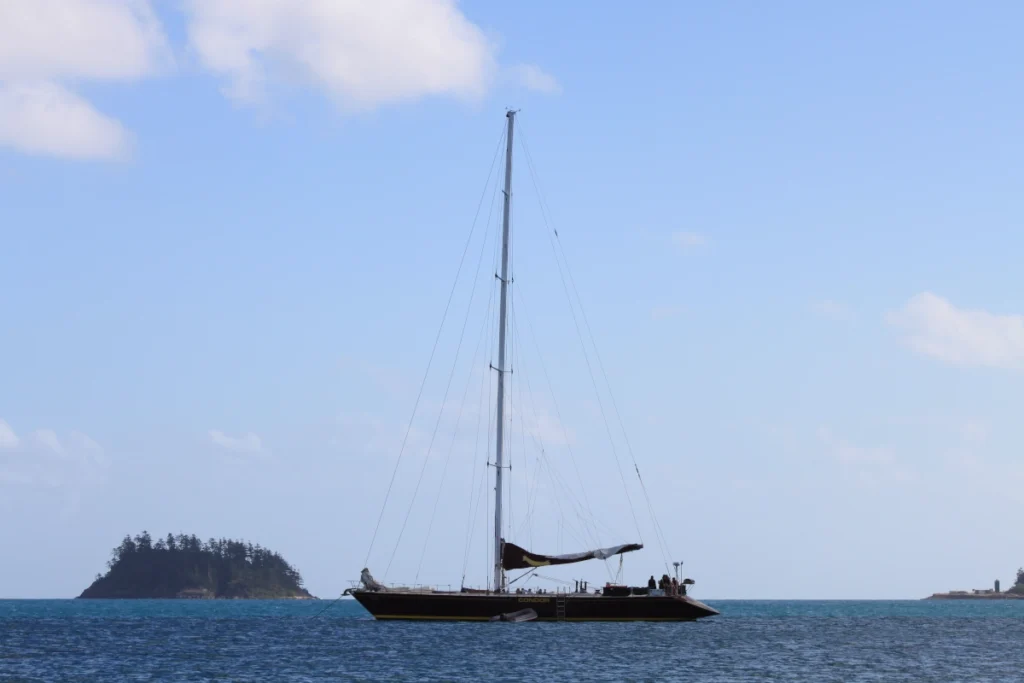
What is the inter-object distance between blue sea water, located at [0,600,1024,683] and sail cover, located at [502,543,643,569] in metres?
3.60

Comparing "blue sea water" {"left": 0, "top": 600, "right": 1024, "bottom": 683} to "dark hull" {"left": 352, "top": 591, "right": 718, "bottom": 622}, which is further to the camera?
"dark hull" {"left": 352, "top": 591, "right": 718, "bottom": 622}

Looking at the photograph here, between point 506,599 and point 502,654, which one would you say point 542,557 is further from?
point 502,654

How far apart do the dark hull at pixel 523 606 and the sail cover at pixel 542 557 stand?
237cm

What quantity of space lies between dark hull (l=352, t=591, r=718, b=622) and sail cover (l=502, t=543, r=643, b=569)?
7.77ft

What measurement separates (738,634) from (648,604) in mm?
10951

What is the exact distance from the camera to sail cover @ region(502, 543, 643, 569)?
73.8 metres

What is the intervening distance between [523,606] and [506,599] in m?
1.18

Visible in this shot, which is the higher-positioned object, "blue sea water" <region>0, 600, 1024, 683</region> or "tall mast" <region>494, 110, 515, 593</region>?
"tall mast" <region>494, 110, 515, 593</region>

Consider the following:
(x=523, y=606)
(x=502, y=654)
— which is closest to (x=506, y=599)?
(x=523, y=606)

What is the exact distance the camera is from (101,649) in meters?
66.7

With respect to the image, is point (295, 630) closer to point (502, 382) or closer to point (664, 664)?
point (502, 382)

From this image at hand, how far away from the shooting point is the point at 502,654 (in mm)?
58375

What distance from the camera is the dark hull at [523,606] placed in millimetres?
70062

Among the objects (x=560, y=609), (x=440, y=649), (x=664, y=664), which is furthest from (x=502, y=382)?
(x=664, y=664)
